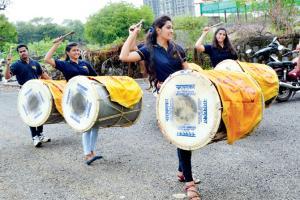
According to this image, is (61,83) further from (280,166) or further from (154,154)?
(280,166)

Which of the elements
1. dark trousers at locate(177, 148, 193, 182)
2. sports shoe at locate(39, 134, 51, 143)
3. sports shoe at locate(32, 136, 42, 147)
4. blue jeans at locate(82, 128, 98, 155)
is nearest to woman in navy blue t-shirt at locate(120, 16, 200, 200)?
dark trousers at locate(177, 148, 193, 182)

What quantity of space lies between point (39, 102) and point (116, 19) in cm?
3033

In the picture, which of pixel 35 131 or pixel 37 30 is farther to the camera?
pixel 37 30

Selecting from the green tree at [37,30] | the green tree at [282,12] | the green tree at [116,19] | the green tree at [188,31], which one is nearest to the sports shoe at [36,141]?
the green tree at [282,12]

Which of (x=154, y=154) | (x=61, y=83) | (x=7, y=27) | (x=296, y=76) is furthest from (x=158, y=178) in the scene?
(x=7, y=27)

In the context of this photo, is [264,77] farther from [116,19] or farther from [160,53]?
[116,19]

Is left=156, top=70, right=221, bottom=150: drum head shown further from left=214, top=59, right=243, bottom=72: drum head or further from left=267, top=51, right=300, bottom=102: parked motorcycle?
left=267, top=51, right=300, bottom=102: parked motorcycle

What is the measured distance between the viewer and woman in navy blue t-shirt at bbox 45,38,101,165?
5.34 m

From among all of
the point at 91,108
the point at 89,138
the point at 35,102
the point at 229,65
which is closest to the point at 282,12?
the point at 229,65

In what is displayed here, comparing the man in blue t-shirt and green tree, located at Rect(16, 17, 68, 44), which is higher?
the man in blue t-shirt

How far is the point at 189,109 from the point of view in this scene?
3502 mm

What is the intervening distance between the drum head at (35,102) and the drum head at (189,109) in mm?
2580

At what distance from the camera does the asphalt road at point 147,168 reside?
4.09 m

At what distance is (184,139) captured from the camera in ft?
11.5
